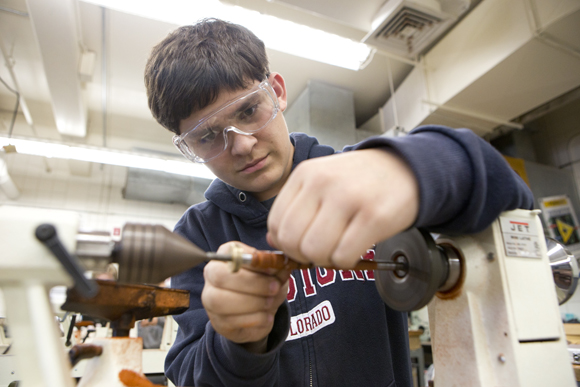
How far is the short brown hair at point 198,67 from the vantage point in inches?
41.6

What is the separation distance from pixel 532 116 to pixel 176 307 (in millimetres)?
4860

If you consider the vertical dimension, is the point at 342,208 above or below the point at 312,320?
above

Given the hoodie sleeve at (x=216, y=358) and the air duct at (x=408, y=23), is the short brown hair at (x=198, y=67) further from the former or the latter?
the air duct at (x=408, y=23)

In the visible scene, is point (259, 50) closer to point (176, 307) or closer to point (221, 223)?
point (221, 223)

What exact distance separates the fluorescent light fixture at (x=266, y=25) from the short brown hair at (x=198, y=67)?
4.22 feet

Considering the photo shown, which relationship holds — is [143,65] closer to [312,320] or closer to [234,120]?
[234,120]

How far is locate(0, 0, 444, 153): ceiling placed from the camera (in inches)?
136

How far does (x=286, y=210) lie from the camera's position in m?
0.56

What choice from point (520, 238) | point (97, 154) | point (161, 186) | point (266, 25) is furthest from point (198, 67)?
point (161, 186)

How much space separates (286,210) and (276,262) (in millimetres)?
119

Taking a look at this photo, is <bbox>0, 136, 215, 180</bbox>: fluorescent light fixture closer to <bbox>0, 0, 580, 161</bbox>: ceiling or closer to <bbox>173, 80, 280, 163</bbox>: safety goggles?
<bbox>0, 0, 580, 161</bbox>: ceiling

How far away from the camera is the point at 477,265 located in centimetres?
70

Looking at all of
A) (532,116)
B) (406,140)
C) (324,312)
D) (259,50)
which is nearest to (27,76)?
(259,50)

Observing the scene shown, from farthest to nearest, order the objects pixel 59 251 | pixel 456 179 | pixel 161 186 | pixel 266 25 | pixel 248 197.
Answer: pixel 161 186, pixel 266 25, pixel 248 197, pixel 456 179, pixel 59 251
